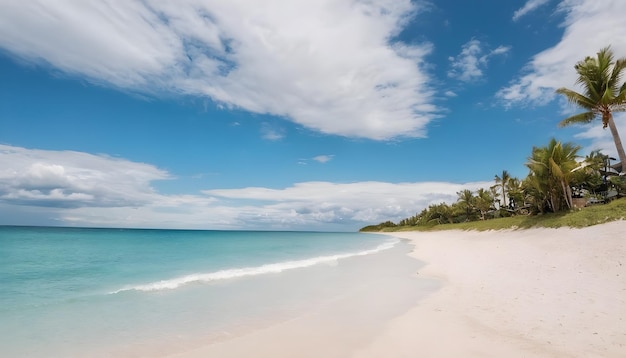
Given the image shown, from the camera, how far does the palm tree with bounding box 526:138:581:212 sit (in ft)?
99.1

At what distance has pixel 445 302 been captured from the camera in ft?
31.1

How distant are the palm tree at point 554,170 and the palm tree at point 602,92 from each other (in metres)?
4.20

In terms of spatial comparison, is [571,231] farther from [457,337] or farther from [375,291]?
[457,337]

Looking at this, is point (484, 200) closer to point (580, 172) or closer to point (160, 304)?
point (580, 172)

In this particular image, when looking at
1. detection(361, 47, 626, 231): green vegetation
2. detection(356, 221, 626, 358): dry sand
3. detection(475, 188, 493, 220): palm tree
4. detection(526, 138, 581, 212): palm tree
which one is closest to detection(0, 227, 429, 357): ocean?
detection(356, 221, 626, 358): dry sand

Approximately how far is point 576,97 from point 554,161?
21.4ft

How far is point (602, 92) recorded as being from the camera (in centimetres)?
2628

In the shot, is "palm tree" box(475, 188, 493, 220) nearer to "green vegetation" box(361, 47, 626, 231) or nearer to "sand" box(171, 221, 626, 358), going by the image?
"green vegetation" box(361, 47, 626, 231)

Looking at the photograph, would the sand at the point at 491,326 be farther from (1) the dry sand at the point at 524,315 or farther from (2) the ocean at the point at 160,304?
(2) the ocean at the point at 160,304

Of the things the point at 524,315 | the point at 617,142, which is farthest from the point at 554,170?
the point at 524,315

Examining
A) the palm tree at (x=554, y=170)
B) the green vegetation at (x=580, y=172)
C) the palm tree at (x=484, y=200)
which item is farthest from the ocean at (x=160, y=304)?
the palm tree at (x=484, y=200)

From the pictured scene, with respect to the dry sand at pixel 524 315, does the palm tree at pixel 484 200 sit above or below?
above

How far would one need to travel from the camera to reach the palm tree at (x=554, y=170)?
99.1ft

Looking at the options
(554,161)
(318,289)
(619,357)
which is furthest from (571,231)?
(619,357)
